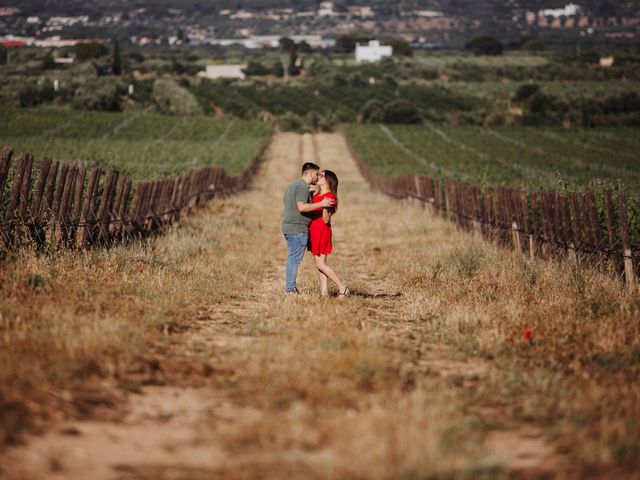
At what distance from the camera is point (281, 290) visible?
508 inches

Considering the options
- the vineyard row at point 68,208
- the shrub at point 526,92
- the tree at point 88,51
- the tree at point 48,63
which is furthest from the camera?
the tree at point 88,51

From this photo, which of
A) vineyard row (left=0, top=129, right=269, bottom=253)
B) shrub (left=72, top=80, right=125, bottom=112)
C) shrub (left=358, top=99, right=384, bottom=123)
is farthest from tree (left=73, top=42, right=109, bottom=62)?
vineyard row (left=0, top=129, right=269, bottom=253)

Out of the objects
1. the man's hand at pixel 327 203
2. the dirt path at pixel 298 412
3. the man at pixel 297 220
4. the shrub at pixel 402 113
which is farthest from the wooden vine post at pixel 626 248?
the shrub at pixel 402 113

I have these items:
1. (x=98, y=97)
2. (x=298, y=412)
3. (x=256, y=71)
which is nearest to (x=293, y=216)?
(x=298, y=412)

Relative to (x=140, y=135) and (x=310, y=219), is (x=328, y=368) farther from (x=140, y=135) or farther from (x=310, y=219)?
(x=140, y=135)

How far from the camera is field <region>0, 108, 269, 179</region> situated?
59.7m

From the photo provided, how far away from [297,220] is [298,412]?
6299mm

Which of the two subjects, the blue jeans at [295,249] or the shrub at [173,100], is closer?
the blue jeans at [295,249]

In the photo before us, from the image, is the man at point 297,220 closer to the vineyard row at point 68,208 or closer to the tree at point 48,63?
the vineyard row at point 68,208

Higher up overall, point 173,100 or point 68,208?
point 68,208

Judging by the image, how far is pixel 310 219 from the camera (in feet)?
41.0

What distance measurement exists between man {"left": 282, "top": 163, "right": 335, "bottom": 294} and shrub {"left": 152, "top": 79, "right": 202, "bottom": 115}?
93559mm

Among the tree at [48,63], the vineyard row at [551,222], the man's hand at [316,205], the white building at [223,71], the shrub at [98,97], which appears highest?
the man's hand at [316,205]

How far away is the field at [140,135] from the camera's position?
196 feet
